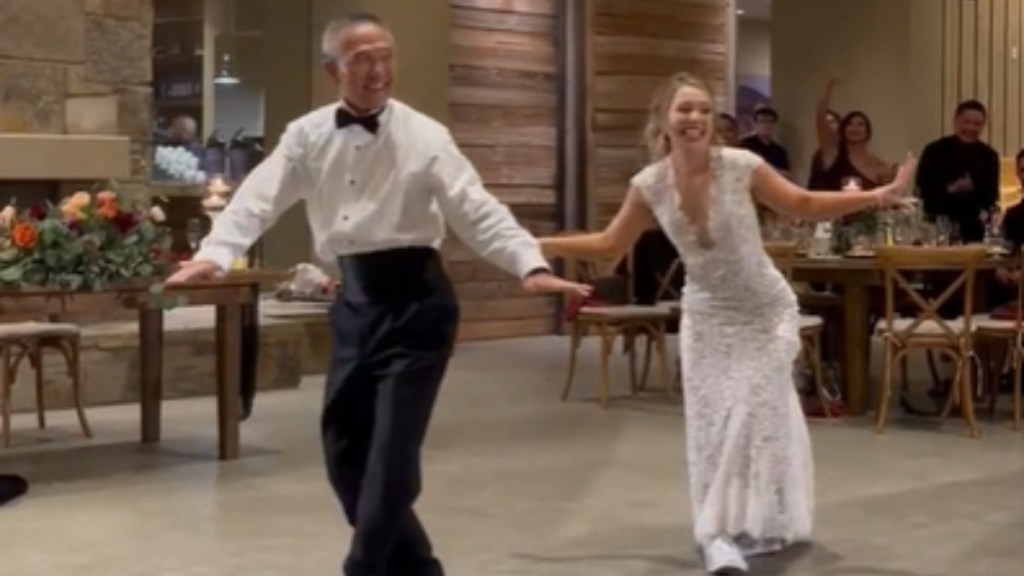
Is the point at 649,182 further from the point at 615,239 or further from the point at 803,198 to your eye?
the point at 803,198

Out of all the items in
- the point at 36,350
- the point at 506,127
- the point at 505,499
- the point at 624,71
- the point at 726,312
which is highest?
the point at 624,71

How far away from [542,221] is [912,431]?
511 centimetres

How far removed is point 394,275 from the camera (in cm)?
400

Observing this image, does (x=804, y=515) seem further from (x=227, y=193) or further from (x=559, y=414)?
(x=227, y=193)

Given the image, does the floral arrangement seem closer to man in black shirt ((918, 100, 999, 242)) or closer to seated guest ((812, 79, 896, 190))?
seated guest ((812, 79, 896, 190))

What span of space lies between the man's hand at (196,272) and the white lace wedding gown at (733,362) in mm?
1466

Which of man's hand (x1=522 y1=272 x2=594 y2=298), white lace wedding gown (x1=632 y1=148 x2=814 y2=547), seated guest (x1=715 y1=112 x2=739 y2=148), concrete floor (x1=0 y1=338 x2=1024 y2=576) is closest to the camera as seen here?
man's hand (x1=522 y1=272 x2=594 y2=298)

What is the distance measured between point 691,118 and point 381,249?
3.93 ft

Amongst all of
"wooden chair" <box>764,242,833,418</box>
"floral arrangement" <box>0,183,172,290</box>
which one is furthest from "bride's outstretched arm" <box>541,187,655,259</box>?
"wooden chair" <box>764,242,833,418</box>

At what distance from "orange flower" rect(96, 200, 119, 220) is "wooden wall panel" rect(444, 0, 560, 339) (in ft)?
17.6

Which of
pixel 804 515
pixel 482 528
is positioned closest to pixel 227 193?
pixel 482 528

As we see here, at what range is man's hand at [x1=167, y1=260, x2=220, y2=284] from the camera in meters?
3.93

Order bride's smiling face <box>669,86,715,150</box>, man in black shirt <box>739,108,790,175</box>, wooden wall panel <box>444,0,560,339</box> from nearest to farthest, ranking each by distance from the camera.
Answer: bride's smiling face <box>669,86,715,150</box> < man in black shirt <box>739,108,790,175</box> < wooden wall panel <box>444,0,560,339</box>

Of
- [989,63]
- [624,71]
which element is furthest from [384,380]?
[989,63]
